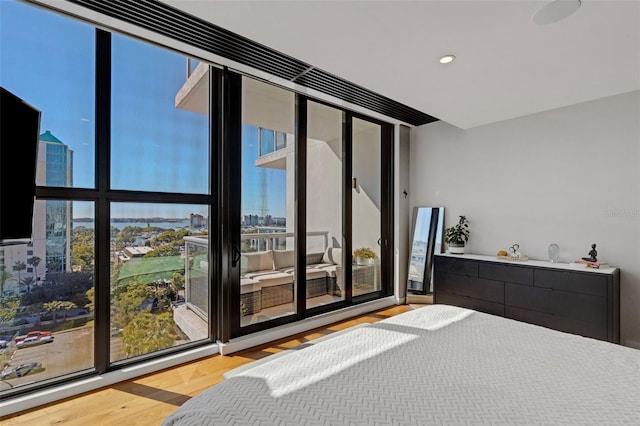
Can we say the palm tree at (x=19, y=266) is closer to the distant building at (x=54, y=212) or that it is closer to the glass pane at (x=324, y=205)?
the distant building at (x=54, y=212)

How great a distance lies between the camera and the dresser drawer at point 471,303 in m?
3.47

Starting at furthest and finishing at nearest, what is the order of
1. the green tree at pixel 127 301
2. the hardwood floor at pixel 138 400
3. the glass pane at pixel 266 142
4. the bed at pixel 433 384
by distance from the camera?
the glass pane at pixel 266 142 → the green tree at pixel 127 301 → the hardwood floor at pixel 138 400 → the bed at pixel 433 384

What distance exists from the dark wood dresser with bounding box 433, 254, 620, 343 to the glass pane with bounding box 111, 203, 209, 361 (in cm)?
291

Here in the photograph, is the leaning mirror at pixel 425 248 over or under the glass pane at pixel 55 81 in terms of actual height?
under

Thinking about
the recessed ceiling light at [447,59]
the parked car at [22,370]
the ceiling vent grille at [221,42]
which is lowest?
the parked car at [22,370]

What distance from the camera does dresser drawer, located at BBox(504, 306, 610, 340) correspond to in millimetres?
2809

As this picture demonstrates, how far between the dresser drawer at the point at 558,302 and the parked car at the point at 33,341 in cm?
418

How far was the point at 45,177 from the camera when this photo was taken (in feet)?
7.13

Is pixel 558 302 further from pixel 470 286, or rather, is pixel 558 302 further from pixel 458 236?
pixel 458 236

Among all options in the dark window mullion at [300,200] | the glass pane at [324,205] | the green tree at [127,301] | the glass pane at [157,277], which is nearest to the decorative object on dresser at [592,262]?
the glass pane at [324,205]

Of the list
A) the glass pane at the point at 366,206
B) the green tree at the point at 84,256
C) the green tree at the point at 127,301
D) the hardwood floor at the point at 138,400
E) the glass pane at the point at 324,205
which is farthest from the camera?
the glass pane at the point at 366,206

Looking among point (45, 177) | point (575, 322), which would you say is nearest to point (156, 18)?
point (45, 177)

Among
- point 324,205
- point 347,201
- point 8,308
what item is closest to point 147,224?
point 8,308

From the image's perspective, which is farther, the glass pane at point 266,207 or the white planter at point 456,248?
the white planter at point 456,248
